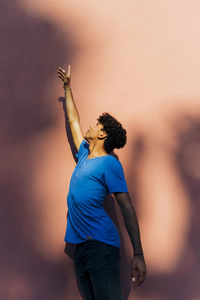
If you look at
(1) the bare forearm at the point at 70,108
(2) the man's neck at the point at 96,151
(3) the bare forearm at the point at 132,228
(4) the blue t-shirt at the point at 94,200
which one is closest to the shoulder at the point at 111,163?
(4) the blue t-shirt at the point at 94,200

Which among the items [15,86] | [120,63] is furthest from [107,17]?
[15,86]

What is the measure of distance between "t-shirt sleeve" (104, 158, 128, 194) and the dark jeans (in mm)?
312

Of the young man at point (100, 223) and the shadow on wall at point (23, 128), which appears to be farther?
the shadow on wall at point (23, 128)

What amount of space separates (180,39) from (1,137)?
1.51 meters

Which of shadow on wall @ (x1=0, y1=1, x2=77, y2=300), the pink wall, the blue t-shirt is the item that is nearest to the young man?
the blue t-shirt

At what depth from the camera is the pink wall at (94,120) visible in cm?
223

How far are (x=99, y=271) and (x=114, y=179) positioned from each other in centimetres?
50

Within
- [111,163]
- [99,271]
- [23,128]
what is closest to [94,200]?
[111,163]

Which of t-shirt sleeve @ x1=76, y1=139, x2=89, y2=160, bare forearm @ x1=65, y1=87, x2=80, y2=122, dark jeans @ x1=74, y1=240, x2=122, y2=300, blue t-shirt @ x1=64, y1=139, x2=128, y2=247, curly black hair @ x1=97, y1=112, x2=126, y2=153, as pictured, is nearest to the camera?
dark jeans @ x1=74, y1=240, x2=122, y2=300

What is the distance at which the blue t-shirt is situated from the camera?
1861mm

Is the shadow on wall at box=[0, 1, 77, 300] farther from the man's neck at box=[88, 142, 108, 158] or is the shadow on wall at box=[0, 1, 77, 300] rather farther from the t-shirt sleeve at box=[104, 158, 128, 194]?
the t-shirt sleeve at box=[104, 158, 128, 194]

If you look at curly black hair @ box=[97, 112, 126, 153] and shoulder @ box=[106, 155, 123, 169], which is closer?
shoulder @ box=[106, 155, 123, 169]

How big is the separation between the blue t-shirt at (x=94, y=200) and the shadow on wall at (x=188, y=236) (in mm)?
429

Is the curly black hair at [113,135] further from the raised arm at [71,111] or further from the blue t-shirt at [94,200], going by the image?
the raised arm at [71,111]
